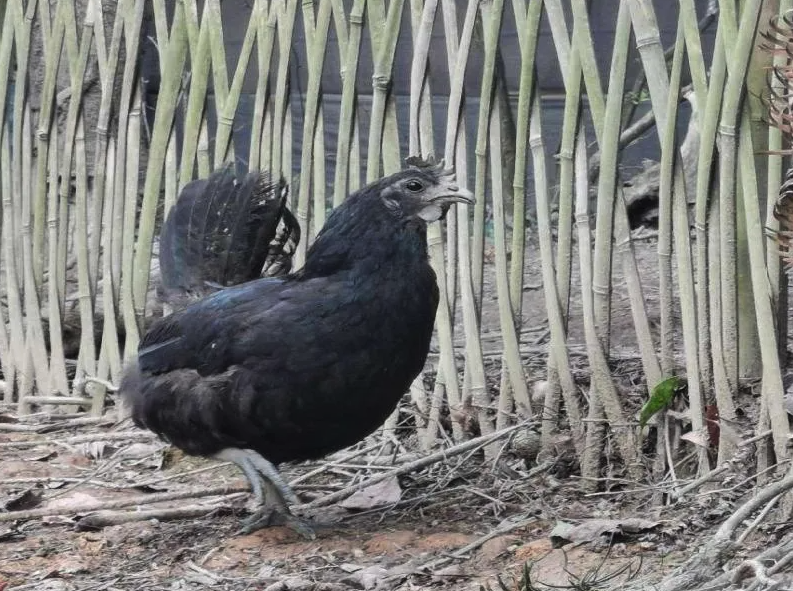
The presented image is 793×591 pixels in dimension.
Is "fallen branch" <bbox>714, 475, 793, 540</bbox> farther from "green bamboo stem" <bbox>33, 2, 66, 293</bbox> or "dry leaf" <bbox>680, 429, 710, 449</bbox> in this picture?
"green bamboo stem" <bbox>33, 2, 66, 293</bbox>

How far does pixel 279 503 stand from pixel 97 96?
339cm

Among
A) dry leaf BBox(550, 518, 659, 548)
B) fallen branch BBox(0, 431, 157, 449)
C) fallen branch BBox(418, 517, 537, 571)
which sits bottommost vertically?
fallen branch BBox(418, 517, 537, 571)

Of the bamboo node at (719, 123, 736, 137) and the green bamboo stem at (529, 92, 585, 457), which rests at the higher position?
the bamboo node at (719, 123, 736, 137)

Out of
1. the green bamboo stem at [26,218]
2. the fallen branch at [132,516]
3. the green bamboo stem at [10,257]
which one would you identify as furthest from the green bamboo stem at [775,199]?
the green bamboo stem at [10,257]

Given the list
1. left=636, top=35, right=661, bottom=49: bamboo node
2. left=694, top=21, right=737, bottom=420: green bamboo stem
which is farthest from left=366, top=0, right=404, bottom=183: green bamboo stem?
left=694, top=21, right=737, bottom=420: green bamboo stem

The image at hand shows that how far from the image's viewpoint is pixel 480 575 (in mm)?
3111

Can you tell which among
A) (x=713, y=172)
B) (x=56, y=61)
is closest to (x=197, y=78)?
(x=56, y=61)

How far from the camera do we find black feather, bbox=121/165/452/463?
3.38m

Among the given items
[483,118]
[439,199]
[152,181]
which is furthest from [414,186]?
[152,181]

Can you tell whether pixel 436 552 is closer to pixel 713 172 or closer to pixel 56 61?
pixel 713 172

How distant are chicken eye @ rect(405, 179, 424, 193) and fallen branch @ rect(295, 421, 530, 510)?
851 millimetres

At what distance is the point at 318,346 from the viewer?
3363 millimetres

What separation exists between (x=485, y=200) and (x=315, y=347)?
3.28 ft

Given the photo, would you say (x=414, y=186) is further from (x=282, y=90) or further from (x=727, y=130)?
(x=282, y=90)
